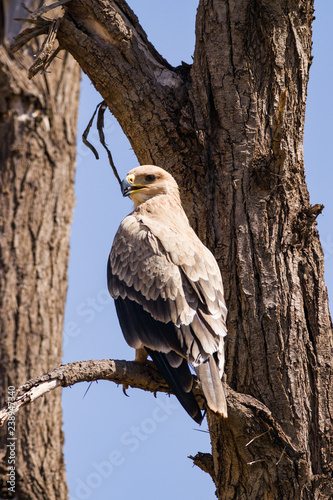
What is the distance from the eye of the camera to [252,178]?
388 cm

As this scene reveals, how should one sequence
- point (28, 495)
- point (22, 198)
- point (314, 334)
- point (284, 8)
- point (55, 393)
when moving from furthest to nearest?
point (22, 198)
point (55, 393)
point (28, 495)
point (284, 8)
point (314, 334)

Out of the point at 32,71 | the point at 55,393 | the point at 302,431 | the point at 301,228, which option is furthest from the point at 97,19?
the point at 55,393

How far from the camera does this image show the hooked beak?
455 cm

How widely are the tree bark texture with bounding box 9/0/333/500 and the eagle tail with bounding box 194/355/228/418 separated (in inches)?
8.9

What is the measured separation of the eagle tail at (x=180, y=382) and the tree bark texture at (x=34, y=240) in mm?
3721

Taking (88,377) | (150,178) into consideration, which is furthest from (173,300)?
(150,178)

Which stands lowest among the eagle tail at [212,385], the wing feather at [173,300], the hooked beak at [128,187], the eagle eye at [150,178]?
the eagle tail at [212,385]

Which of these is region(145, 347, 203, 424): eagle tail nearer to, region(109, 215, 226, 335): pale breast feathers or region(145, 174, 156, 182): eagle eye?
region(109, 215, 226, 335): pale breast feathers

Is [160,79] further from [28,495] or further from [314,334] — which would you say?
[28,495]

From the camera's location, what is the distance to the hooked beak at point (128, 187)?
4551 millimetres

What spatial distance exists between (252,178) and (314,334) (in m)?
1.03

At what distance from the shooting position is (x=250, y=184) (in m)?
3.89

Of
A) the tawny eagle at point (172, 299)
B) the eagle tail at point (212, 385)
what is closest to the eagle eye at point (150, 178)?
the tawny eagle at point (172, 299)

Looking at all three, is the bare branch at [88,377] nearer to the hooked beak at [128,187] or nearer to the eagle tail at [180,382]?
the eagle tail at [180,382]
